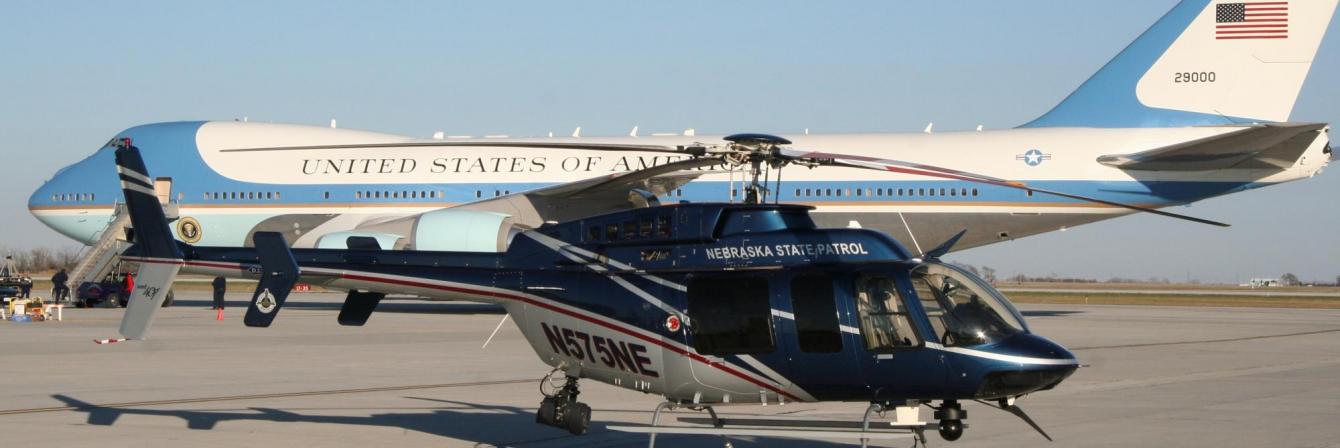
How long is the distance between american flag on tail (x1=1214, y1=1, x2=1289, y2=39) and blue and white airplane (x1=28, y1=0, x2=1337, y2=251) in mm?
26

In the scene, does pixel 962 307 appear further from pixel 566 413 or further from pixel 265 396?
pixel 265 396

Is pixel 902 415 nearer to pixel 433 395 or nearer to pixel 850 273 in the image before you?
pixel 850 273

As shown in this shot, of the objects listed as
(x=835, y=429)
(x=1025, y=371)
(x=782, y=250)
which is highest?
(x=782, y=250)

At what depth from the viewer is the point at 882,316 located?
11.2 meters

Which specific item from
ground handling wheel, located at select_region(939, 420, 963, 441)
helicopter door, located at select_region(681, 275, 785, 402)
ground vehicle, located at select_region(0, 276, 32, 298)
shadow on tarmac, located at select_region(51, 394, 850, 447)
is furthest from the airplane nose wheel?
ground vehicle, located at select_region(0, 276, 32, 298)

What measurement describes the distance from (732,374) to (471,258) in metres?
2.94

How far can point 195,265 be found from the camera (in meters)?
14.0

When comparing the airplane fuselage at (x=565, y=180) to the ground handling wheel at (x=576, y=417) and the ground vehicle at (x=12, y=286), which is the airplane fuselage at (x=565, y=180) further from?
the ground handling wheel at (x=576, y=417)

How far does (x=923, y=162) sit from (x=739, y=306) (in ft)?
70.8

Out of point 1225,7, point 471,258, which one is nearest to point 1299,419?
point 471,258

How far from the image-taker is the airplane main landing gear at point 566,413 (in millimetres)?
12109

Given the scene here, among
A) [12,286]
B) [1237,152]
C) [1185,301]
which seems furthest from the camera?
[1185,301]

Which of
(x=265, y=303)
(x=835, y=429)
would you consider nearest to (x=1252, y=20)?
(x=835, y=429)

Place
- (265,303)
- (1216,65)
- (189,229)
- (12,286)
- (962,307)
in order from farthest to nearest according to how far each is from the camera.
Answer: (12,286)
(189,229)
(1216,65)
(265,303)
(962,307)
